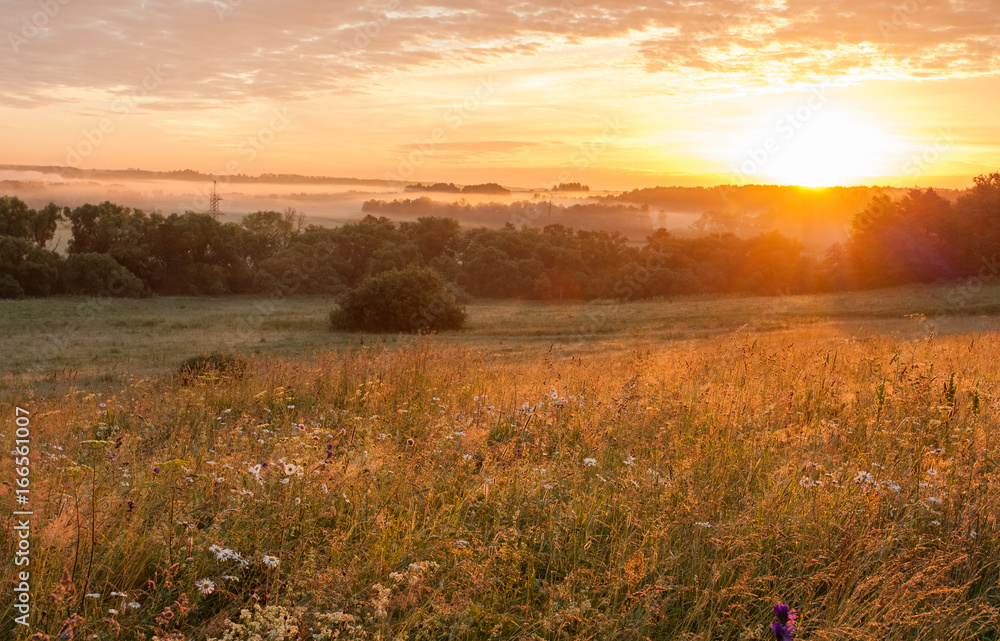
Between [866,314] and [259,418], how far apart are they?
38.1m

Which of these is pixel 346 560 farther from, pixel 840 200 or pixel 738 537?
pixel 840 200

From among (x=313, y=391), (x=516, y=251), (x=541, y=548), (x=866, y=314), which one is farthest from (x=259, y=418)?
(x=516, y=251)

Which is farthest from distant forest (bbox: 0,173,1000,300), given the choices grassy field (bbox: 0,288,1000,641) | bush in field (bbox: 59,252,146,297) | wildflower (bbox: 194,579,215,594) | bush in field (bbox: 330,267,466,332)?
wildflower (bbox: 194,579,215,594)

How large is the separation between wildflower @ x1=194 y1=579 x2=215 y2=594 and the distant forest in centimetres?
6229

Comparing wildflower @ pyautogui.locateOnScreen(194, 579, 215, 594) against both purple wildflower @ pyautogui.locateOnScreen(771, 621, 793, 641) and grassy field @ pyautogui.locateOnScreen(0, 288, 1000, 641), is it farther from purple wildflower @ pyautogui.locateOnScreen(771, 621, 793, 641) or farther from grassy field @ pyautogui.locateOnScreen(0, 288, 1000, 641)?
purple wildflower @ pyautogui.locateOnScreen(771, 621, 793, 641)

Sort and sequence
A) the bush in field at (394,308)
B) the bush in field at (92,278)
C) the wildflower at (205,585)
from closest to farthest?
the wildflower at (205,585)
the bush in field at (394,308)
the bush in field at (92,278)

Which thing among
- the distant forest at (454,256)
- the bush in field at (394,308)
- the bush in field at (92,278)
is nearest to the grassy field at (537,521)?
the bush in field at (394,308)

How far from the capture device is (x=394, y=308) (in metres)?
48.5

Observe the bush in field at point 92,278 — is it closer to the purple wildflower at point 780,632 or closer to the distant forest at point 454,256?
the distant forest at point 454,256

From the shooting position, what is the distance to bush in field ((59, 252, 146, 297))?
67625 millimetres

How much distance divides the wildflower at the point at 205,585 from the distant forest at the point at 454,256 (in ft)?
204

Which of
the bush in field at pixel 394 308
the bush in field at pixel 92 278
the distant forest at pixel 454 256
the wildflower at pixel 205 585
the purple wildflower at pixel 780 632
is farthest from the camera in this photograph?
the bush in field at pixel 92 278

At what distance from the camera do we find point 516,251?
8081 cm

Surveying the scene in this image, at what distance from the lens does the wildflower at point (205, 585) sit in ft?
10.4
